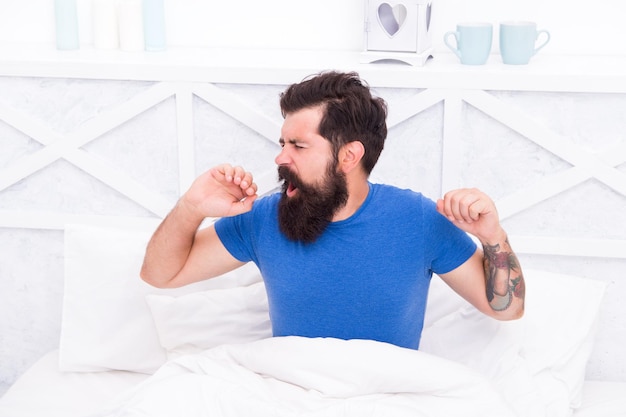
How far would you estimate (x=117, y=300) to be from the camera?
2221mm

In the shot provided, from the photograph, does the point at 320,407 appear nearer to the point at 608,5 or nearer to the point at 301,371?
the point at 301,371

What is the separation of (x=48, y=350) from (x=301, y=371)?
989 mm

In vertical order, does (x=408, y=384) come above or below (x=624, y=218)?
below

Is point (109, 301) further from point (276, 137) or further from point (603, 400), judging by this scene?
point (603, 400)

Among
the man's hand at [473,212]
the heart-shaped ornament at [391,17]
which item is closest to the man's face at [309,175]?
the man's hand at [473,212]

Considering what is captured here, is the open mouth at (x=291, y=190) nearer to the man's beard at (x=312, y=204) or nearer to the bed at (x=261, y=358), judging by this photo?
the man's beard at (x=312, y=204)

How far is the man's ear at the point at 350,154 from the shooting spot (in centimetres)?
189

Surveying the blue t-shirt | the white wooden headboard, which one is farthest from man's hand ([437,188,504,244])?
the white wooden headboard

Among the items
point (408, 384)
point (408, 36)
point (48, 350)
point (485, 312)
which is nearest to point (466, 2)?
point (408, 36)

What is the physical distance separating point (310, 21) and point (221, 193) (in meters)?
0.71

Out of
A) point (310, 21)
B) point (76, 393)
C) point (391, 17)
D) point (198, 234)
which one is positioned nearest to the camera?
point (198, 234)

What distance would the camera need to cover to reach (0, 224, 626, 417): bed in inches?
70.8

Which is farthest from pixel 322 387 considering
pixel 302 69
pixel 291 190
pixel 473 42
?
pixel 473 42

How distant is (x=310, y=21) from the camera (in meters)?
2.42
